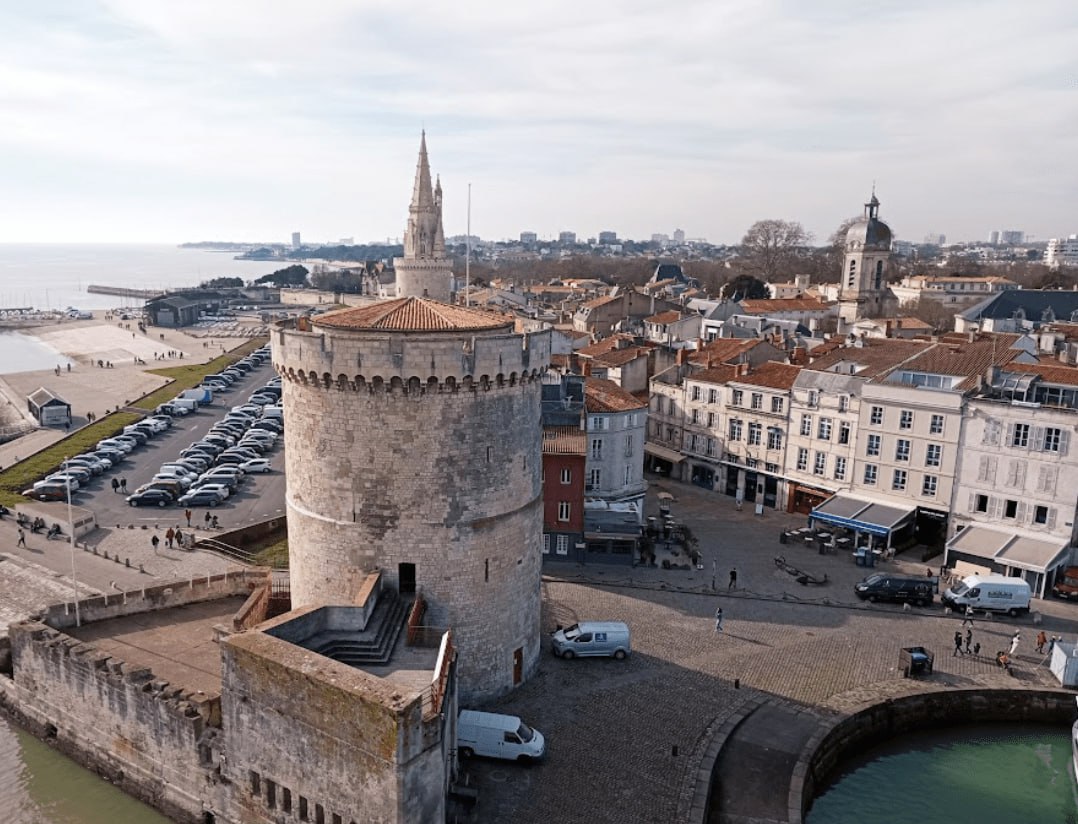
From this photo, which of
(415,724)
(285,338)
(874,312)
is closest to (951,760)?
(415,724)

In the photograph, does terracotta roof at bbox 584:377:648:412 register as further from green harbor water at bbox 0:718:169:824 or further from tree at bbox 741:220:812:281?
tree at bbox 741:220:812:281

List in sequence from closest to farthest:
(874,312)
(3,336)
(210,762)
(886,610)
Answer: (210,762) < (886,610) < (874,312) < (3,336)

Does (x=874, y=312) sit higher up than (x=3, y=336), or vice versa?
(x=874, y=312)

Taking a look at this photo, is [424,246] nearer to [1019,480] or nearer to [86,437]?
[86,437]

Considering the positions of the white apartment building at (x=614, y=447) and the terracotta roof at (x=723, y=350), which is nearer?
the white apartment building at (x=614, y=447)

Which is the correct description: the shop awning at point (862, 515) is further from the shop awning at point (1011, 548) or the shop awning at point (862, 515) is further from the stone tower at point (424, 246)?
the stone tower at point (424, 246)

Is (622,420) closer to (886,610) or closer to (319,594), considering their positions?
(886,610)

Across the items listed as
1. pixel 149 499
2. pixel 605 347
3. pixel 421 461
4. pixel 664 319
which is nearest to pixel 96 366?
pixel 149 499

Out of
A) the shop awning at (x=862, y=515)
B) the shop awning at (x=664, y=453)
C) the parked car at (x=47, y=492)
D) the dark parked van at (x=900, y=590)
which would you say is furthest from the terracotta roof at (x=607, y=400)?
the parked car at (x=47, y=492)
